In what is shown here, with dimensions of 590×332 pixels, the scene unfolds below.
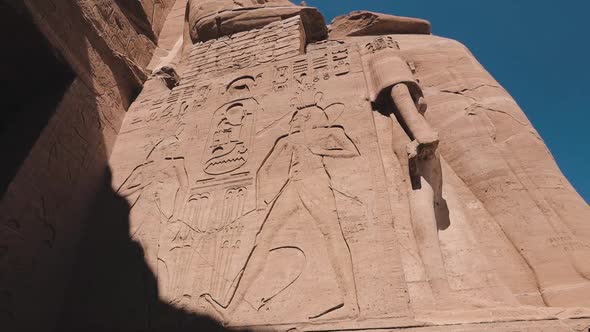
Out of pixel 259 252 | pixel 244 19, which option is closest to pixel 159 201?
pixel 259 252

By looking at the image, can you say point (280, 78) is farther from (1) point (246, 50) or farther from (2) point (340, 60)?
(1) point (246, 50)

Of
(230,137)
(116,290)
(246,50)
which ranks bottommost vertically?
(116,290)

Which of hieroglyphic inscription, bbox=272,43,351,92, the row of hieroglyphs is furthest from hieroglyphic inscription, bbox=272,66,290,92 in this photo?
the row of hieroglyphs

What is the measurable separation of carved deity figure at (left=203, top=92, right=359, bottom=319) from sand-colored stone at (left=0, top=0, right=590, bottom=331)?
14mm

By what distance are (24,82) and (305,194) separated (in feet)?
11.1

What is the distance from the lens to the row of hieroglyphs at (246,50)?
15.8 feet

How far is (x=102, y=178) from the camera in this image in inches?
167

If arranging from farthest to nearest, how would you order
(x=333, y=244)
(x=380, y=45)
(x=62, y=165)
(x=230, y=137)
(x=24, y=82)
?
(x=380, y=45) < (x=24, y=82) < (x=230, y=137) < (x=62, y=165) < (x=333, y=244)

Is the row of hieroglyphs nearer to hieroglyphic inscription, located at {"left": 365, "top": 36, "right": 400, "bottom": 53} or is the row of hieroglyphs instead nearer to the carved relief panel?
the carved relief panel

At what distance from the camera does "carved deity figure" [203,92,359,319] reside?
2.64m

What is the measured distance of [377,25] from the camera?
614cm

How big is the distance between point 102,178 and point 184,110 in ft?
3.84

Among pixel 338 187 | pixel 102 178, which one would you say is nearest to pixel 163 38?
pixel 102 178

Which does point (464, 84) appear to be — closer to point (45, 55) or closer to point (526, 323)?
point (526, 323)
